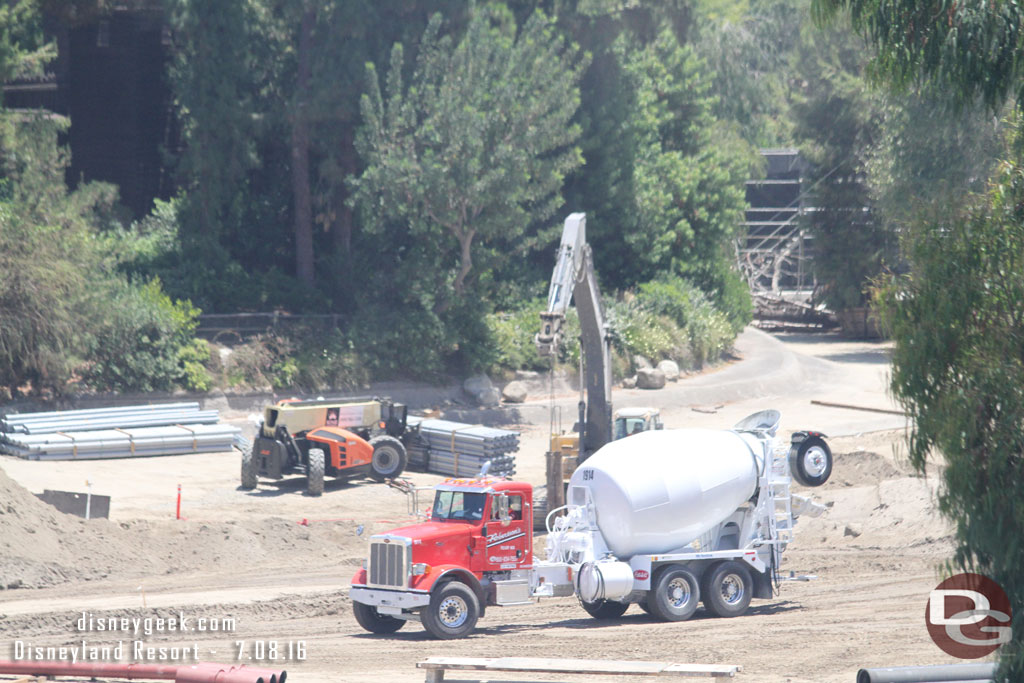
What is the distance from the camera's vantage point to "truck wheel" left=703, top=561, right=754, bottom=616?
17844mm

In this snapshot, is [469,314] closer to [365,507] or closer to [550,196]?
[550,196]

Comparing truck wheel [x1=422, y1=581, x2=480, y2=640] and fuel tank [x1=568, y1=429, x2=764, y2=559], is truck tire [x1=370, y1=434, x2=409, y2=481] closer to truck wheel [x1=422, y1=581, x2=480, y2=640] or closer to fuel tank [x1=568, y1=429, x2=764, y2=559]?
fuel tank [x1=568, y1=429, x2=764, y2=559]

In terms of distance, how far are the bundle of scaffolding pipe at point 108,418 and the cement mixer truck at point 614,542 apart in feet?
48.2

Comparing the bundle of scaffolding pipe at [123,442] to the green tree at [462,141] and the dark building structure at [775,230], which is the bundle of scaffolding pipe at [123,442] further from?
the dark building structure at [775,230]

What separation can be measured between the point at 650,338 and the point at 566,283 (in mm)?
17886

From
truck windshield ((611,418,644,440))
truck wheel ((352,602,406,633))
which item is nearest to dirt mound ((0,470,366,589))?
truck wheel ((352,602,406,633))

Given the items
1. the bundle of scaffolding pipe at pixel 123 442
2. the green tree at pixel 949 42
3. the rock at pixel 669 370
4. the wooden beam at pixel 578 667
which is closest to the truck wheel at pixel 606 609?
the wooden beam at pixel 578 667

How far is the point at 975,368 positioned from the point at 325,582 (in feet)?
41.9

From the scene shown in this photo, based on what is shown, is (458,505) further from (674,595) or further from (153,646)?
(153,646)

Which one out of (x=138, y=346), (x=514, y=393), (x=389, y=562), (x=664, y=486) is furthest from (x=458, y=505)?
(x=514, y=393)

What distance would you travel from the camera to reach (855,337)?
55.2 m

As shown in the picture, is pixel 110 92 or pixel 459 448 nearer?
pixel 459 448

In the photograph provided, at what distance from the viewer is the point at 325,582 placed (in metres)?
20.0

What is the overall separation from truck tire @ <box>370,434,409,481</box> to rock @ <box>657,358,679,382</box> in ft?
47.6
